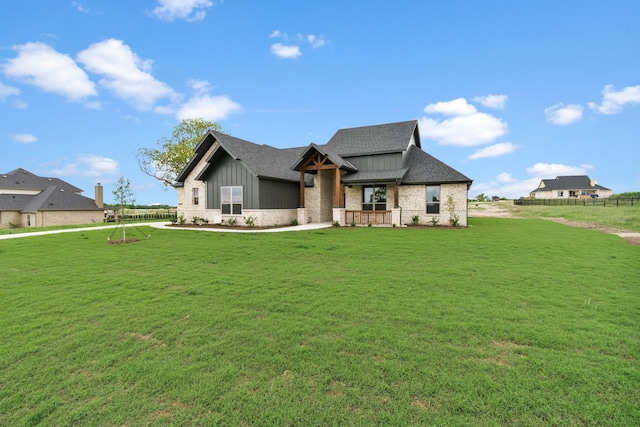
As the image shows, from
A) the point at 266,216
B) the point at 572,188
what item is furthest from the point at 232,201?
the point at 572,188

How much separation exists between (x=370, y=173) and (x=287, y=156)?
8.29m

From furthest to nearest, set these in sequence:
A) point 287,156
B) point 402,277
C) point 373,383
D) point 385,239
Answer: point 287,156
point 385,239
point 402,277
point 373,383

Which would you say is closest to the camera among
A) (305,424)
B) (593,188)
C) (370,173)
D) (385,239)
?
(305,424)

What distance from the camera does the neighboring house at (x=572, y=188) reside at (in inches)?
2724

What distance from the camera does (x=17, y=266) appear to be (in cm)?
908

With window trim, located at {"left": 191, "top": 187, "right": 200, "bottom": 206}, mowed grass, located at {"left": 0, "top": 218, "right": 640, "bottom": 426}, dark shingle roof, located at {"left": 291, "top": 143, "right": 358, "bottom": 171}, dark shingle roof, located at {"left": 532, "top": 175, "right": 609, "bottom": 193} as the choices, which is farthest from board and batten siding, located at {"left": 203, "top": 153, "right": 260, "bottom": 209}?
dark shingle roof, located at {"left": 532, "top": 175, "right": 609, "bottom": 193}

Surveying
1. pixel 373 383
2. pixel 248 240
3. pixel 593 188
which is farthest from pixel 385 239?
pixel 593 188

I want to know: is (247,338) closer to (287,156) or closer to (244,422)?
(244,422)

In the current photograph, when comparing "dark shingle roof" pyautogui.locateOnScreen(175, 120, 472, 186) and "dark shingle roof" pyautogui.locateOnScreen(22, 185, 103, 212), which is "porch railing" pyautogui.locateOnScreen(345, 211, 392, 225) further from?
"dark shingle roof" pyautogui.locateOnScreen(22, 185, 103, 212)

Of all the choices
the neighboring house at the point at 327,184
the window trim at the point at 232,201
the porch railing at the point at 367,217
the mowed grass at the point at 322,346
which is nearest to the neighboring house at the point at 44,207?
the neighboring house at the point at 327,184

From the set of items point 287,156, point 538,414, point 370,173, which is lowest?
point 538,414

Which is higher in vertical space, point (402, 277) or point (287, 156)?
point (287, 156)

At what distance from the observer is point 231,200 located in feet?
68.8

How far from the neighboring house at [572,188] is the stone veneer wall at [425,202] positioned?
7006 cm
